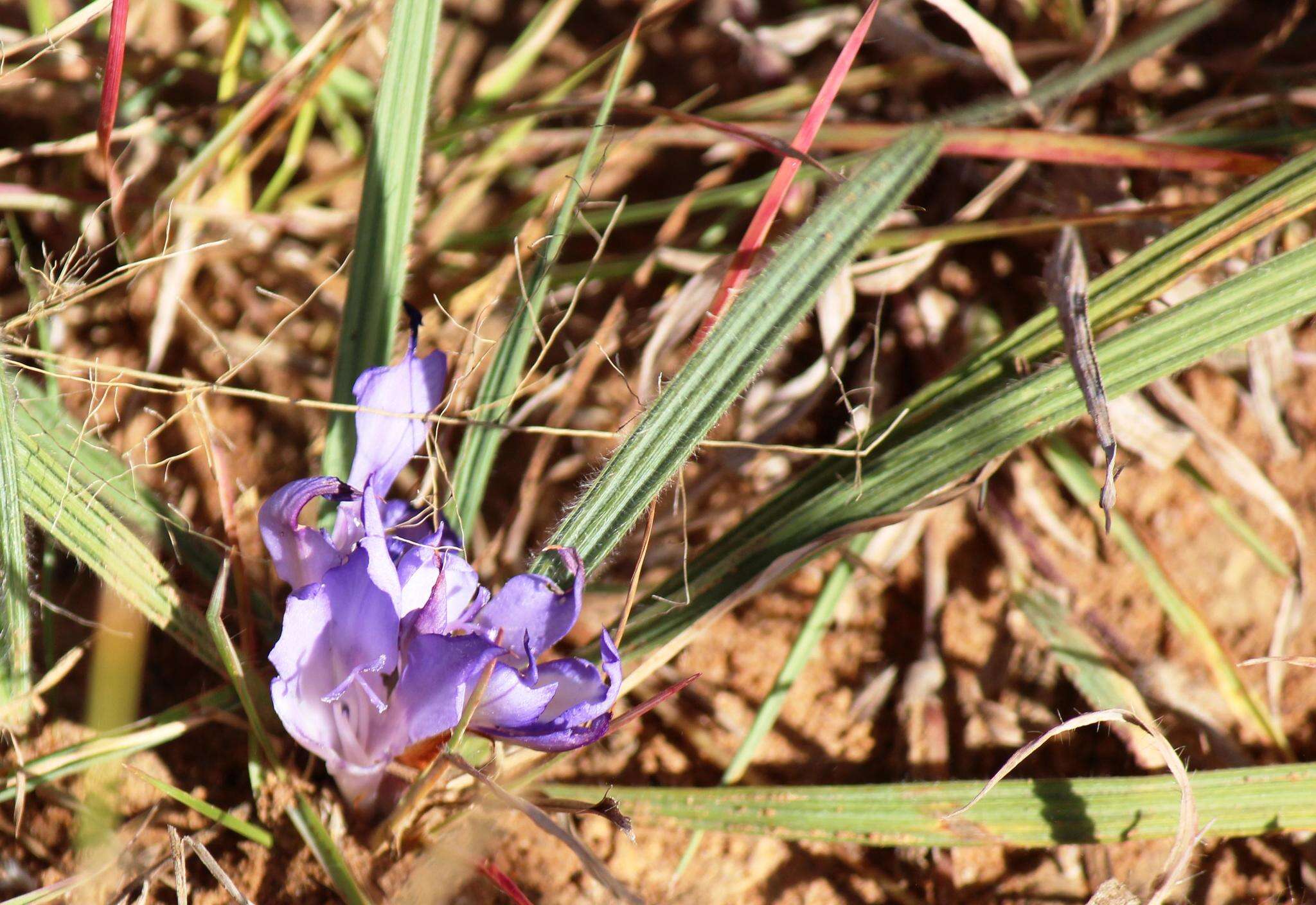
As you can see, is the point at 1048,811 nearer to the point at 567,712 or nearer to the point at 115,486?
the point at 567,712

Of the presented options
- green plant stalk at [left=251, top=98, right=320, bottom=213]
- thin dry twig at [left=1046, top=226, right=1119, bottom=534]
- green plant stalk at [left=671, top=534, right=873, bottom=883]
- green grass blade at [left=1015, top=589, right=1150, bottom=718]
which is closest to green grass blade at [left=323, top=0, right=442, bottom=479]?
green plant stalk at [left=251, top=98, right=320, bottom=213]

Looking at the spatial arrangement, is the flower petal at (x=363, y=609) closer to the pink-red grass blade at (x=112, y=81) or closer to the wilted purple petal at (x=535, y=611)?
the wilted purple petal at (x=535, y=611)

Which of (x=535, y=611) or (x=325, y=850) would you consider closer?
(x=535, y=611)

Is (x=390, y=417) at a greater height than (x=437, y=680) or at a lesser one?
greater

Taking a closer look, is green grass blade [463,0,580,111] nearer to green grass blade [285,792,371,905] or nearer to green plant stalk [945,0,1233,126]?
green plant stalk [945,0,1233,126]

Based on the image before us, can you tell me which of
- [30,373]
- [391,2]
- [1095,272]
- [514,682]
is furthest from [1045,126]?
[30,373]

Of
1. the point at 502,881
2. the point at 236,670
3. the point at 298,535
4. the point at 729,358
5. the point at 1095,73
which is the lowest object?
the point at 502,881

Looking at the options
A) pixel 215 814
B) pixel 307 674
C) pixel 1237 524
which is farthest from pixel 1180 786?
pixel 215 814

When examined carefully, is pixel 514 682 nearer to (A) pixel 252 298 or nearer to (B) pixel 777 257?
(B) pixel 777 257
